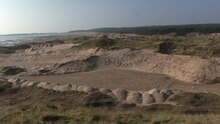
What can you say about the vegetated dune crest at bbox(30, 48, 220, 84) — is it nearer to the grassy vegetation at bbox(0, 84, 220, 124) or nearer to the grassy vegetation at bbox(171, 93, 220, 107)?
the grassy vegetation at bbox(171, 93, 220, 107)

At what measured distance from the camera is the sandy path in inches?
1284

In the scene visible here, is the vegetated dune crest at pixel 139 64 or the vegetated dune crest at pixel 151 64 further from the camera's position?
the vegetated dune crest at pixel 139 64

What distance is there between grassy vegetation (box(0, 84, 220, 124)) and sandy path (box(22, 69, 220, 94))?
615cm

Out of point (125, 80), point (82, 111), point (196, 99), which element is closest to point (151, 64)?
point (125, 80)

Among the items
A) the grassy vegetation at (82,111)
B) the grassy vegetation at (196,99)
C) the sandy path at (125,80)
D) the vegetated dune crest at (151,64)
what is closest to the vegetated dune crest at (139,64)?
the vegetated dune crest at (151,64)

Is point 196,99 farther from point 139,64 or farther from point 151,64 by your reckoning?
point 139,64

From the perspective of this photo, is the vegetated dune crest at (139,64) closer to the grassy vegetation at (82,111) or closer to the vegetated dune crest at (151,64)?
the vegetated dune crest at (151,64)

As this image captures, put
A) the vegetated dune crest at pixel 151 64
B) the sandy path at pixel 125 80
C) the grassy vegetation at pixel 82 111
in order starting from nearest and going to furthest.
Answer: the grassy vegetation at pixel 82 111 → the sandy path at pixel 125 80 → the vegetated dune crest at pixel 151 64

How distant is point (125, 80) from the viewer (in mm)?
36000

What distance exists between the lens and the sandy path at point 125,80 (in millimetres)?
32606

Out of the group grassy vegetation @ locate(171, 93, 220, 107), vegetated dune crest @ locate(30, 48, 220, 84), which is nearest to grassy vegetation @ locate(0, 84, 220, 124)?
grassy vegetation @ locate(171, 93, 220, 107)

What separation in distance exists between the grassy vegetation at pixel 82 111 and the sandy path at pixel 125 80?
20.2ft

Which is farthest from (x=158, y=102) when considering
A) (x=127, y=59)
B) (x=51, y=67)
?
(x=51, y=67)

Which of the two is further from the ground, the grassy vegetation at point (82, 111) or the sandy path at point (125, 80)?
the grassy vegetation at point (82, 111)
